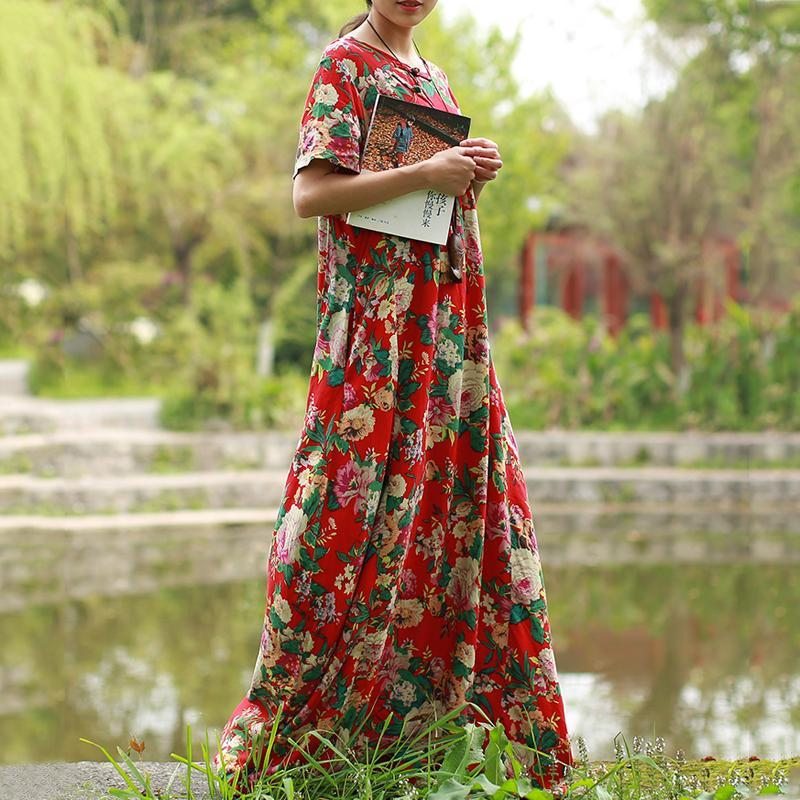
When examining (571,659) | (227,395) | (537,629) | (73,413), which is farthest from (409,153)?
(73,413)

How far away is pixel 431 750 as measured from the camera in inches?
90.0

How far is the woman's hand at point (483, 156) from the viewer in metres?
2.26

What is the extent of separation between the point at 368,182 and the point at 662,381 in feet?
24.8

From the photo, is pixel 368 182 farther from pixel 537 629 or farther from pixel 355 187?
pixel 537 629

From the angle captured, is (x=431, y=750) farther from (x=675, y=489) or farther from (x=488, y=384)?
(x=675, y=489)

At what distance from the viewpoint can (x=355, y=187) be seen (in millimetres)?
2184

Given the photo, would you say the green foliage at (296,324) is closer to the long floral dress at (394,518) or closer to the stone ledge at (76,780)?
the stone ledge at (76,780)

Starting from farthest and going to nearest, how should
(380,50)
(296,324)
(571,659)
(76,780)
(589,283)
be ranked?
(589,283), (296,324), (571,659), (76,780), (380,50)

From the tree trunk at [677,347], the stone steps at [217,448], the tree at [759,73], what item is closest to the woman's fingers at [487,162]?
the stone steps at [217,448]

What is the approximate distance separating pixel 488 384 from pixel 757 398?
23.9 feet

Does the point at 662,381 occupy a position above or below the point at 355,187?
below

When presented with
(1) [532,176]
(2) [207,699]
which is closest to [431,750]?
(2) [207,699]

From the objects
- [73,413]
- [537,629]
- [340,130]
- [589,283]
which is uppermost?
[589,283]

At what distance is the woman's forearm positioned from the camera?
2186mm
